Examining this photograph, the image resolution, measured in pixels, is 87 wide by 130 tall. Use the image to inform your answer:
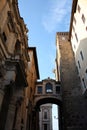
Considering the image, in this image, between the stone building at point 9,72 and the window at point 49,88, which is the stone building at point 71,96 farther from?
the stone building at point 9,72

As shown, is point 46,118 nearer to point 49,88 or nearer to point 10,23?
point 49,88

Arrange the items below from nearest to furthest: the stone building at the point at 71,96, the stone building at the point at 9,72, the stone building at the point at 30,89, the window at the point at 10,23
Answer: the stone building at the point at 9,72
the window at the point at 10,23
the stone building at the point at 30,89
the stone building at the point at 71,96

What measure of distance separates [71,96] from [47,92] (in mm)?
4059

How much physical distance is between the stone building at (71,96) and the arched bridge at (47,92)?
1380 mm

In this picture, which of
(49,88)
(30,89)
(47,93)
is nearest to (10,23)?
(30,89)

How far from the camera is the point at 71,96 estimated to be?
77.2 ft

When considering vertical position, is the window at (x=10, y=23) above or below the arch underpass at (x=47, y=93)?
above

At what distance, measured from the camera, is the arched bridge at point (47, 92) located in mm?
25188

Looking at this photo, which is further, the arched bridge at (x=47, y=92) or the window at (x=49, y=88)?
the window at (x=49, y=88)

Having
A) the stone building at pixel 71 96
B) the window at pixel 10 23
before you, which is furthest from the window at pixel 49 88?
the window at pixel 10 23

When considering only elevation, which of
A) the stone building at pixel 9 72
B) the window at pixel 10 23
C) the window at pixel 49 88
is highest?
the window at pixel 10 23

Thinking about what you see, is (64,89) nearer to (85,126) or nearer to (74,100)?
(74,100)

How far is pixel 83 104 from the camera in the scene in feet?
72.1

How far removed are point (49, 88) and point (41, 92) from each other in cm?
146
